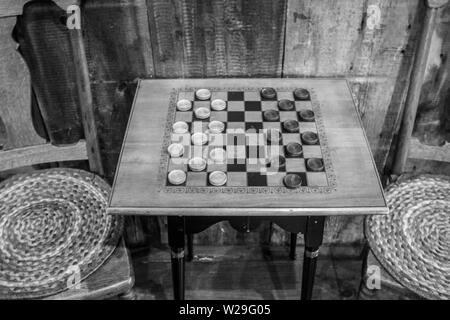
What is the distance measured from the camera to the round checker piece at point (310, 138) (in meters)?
2.41

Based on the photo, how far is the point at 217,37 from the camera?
2738 mm

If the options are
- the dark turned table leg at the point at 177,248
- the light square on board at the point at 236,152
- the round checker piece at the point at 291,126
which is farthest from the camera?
the round checker piece at the point at 291,126

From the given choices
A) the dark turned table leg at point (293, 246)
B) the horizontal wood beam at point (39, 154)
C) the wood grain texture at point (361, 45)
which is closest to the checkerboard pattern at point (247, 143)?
the wood grain texture at point (361, 45)

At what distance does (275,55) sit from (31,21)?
120cm

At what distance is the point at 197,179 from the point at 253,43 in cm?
87

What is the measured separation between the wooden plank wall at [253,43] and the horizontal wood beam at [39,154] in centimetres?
29

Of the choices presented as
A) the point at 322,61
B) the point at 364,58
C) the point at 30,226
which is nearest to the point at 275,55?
the point at 322,61

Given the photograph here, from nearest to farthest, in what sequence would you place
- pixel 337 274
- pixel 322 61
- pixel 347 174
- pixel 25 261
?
pixel 347 174 < pixel 25 261 < pixel 322 61 < pixel 337 274

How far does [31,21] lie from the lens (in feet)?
8.65

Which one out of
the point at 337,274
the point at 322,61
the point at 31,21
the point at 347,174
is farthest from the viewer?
the point at 337,274

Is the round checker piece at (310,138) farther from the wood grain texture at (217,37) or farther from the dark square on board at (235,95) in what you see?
the wood grain texture at (217,37)
